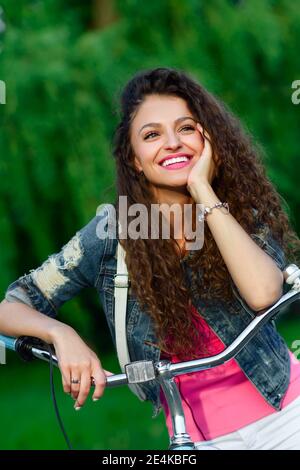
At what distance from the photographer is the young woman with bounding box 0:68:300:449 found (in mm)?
2023

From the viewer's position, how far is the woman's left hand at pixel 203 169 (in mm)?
2080

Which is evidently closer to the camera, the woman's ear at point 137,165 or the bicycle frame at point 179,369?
the bicycle frame at point 179,369

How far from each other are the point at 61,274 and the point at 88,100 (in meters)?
4.24

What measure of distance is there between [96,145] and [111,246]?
13.6ft

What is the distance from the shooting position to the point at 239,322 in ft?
6.89

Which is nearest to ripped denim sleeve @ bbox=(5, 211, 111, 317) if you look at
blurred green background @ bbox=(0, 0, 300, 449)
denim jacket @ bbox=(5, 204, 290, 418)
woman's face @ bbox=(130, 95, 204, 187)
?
denim jacket @ bbox=(5, 204, 290, 418)

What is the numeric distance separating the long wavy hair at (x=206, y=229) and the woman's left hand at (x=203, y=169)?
0.08 feet

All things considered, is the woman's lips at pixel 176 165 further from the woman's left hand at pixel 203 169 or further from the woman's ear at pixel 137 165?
the woman's ear at pixel 137 165

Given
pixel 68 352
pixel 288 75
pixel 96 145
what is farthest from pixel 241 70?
pixel 68 352

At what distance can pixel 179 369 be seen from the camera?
185 centimetres

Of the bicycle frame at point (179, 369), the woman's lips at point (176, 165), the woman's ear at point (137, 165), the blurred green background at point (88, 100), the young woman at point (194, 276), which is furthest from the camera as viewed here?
the blurred green background at point (88, 100)

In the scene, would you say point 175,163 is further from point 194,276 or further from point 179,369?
point 179,369

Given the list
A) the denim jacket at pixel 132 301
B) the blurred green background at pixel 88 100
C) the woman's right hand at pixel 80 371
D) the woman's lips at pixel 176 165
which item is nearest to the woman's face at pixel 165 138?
the woman's lips at pixel 176 165

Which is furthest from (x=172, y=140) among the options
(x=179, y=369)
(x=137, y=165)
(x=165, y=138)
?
(x=179, y=369)
